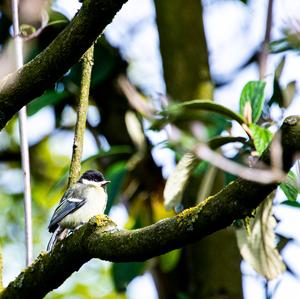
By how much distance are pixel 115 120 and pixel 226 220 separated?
3194mm

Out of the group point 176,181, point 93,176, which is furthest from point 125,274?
point 176,181

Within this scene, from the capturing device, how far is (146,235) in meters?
2.15

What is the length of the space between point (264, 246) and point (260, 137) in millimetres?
548

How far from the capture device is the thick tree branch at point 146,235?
194 cm

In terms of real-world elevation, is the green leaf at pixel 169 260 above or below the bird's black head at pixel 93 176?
below

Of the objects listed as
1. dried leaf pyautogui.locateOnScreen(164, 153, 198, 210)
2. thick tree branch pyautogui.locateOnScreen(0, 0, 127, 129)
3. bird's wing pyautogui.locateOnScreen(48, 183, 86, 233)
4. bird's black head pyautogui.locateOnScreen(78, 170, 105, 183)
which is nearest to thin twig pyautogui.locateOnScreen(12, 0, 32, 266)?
thick tree branch pyautogui.locateOnScreen(0, 0, 127, 129)

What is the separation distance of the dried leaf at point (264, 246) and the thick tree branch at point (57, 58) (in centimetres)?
150

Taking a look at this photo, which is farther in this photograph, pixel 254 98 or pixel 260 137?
pixel 254 98

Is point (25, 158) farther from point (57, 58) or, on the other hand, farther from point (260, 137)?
point (260, 137)

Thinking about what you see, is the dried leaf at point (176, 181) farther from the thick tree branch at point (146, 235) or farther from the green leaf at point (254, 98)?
the thick tree branch at point (146, 235)

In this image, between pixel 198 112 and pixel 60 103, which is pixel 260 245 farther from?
pixel 60 103

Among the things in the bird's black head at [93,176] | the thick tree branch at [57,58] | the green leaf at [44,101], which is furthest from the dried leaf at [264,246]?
the green leaf at [44,101]

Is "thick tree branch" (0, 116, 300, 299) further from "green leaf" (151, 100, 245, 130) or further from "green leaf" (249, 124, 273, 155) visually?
"green leaf" (151, 100, 245, 130)

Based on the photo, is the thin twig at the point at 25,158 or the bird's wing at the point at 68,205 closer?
the thin twig at the point at 25,158
